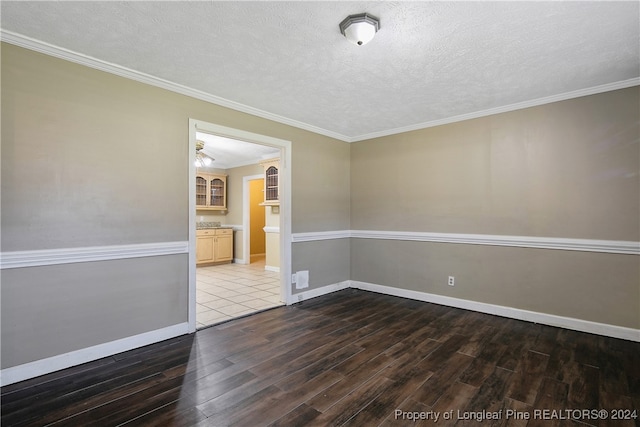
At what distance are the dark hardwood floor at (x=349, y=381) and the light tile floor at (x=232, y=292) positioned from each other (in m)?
0.49

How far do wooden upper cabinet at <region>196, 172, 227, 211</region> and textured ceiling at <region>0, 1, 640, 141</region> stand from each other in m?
4.65

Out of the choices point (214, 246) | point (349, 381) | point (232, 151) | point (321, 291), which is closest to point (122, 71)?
point (349, 381)

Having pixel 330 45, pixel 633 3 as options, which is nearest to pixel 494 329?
pixel 633 3

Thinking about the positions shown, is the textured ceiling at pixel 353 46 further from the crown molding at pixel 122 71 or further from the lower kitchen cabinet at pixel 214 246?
the lower kitchen cabinet at pixel 214 246

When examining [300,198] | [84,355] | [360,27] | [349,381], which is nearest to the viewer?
[360,27]

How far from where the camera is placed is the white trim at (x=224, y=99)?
2.35 metres

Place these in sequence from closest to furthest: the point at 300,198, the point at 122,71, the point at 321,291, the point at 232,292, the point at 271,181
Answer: the point at 122,71
the point at 300,198
the point at 321,291
the point at 232,292
the point at 271,181

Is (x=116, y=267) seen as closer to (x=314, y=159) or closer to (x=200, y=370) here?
(x=200, y=370)

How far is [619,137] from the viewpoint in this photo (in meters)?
3.07

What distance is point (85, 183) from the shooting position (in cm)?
259

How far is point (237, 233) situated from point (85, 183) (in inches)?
211

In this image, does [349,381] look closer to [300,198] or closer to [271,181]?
[300,198]

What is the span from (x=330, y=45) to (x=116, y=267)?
8.61 ft

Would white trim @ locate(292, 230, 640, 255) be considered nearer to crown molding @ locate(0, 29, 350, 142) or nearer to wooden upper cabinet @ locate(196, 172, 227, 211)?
crown molding @ locate(0, 29, 350, 142)
